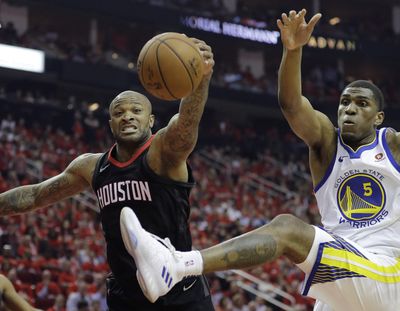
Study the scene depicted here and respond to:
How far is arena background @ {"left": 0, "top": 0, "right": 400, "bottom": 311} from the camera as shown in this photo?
1173 centimetres

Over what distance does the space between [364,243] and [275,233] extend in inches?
30.7

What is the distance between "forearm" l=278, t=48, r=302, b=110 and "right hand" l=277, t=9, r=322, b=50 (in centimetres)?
5

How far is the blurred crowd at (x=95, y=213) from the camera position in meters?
10.5

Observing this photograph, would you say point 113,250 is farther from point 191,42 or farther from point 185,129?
point 191,42

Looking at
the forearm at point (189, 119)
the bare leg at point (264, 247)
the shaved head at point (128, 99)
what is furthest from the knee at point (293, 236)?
the shaved head at point (128, 99)

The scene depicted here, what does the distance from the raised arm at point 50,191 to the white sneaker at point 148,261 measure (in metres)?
Answer: 1.41

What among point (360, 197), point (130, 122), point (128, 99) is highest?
point (128, 99)

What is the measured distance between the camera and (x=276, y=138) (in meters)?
24.9

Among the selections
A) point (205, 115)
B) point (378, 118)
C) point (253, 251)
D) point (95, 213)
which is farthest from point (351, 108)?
point (205, 115)

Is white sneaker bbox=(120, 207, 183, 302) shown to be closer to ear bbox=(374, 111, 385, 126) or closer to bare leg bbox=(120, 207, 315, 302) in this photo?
bare leg bbox=(120, 207, 315, 302)

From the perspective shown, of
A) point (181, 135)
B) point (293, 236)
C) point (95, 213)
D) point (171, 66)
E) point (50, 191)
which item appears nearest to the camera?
point (293, 236)

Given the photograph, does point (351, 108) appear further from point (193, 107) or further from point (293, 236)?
point (293, 236)

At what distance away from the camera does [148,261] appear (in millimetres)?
3707

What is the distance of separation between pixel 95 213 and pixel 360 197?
10306 millimetres
